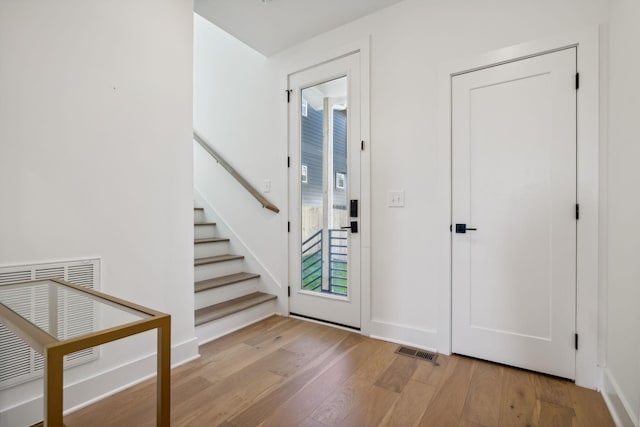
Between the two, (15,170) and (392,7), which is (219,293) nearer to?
(15,170)

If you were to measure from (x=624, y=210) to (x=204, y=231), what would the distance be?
3.39 meters

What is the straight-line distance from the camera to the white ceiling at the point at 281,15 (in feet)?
8.02

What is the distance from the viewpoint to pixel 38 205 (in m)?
1.53

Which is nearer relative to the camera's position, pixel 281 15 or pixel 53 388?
pixel 53 388

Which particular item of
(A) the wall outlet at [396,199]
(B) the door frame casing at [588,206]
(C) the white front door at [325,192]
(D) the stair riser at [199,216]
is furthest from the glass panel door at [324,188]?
(B) the door frame casing at [588,206]

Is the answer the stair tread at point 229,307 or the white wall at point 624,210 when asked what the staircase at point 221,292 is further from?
the white wall at point 624,210

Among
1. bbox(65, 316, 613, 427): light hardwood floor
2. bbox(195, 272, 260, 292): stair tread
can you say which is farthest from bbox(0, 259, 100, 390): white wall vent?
bbox(195, 272, 260, 292): stair tread

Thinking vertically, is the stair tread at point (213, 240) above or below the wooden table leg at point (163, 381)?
above

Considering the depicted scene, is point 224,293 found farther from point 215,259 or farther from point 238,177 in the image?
point 238,177

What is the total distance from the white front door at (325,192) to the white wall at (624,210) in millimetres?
1555

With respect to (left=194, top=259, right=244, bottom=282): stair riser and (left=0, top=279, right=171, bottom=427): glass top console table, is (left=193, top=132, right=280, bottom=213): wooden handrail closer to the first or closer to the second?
(left=194, top=259, right=244, bottom=282): stair riser

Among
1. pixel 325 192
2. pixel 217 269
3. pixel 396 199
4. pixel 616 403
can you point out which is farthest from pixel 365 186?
pixel 616 403

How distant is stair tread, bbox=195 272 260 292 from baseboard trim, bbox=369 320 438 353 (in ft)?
4.21

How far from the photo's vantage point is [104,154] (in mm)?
1763
